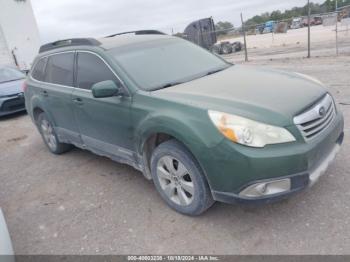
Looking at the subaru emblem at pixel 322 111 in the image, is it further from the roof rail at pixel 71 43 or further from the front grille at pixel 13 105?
the front grille at pixel 13 105

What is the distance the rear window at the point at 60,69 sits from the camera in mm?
4465

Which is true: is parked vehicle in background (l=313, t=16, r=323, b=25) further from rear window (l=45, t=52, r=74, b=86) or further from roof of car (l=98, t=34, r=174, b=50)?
rear window (l=45, t=52, r=74, b=86)

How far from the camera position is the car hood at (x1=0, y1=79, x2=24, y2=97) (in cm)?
928

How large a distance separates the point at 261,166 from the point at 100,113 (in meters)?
2.04

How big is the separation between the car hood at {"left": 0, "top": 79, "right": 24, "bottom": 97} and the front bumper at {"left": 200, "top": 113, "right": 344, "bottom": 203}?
8.13 m

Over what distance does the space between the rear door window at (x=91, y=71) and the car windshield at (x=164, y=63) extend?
0.17m

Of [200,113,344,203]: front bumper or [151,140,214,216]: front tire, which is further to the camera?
[151,140,214,216]: front tire

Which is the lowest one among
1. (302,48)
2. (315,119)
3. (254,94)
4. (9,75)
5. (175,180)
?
(302,48)

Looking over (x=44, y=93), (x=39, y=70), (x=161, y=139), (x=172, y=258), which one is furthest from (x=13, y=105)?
(x=172, y=258)

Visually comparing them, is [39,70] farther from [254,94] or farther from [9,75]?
[9,75]

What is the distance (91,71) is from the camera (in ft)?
13.3

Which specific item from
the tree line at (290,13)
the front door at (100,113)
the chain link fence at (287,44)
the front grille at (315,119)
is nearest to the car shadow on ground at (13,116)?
the front door at (100,113)

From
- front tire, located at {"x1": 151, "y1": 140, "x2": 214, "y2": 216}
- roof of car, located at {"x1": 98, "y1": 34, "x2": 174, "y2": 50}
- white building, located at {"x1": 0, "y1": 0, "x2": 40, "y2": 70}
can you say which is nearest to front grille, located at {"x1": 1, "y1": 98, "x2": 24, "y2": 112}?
roof of car, located at {"x1": 98, "y1": 34, "x2": 174, "y2": 50}

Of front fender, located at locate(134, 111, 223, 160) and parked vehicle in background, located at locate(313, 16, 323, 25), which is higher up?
front fender, located at locate(134, 111, 223, 160)
